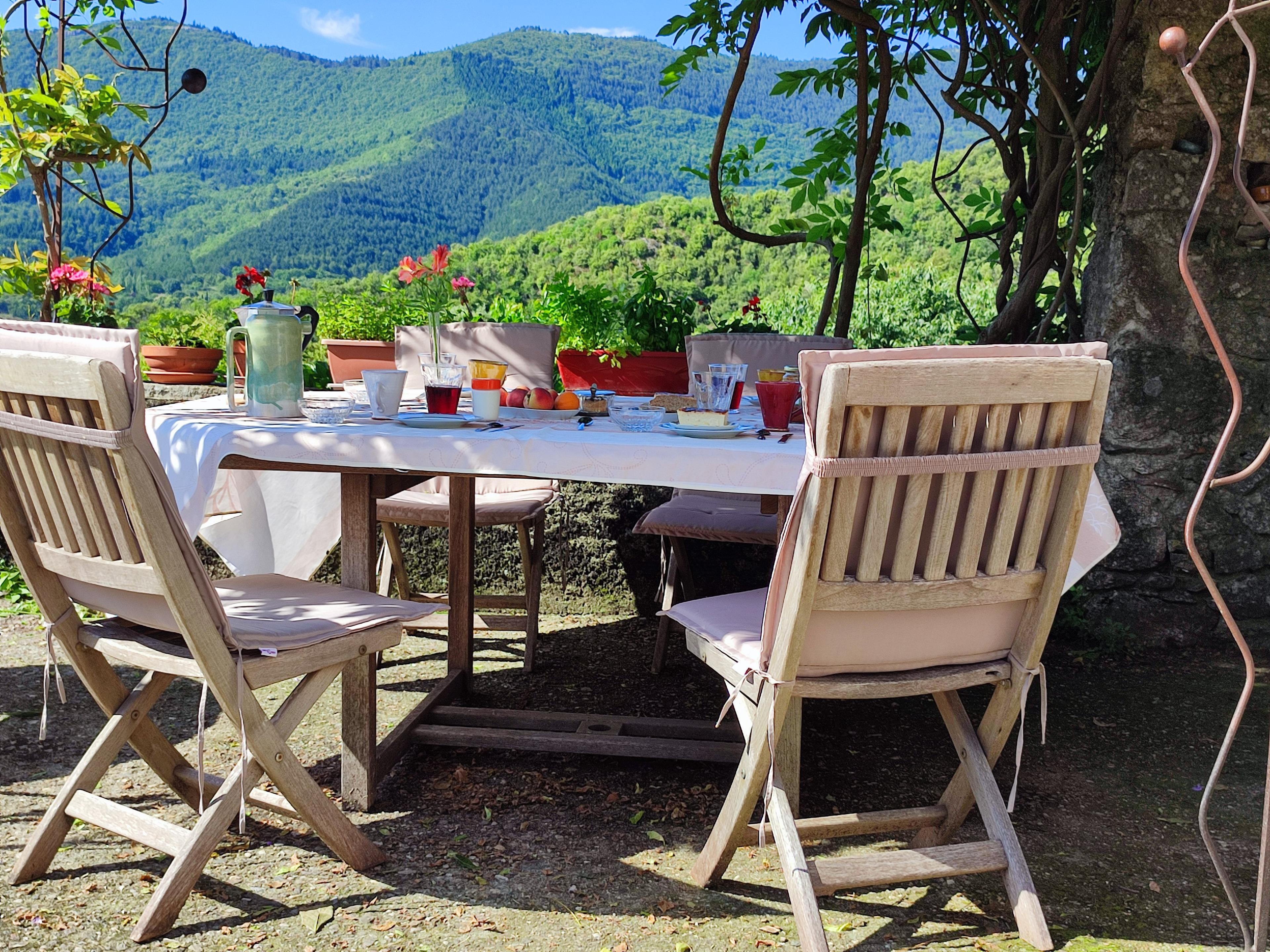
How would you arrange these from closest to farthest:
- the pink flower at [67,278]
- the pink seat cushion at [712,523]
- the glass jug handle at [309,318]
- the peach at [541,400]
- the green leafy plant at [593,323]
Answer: the glass jug handle at [309,318] < the peach at [541,400] < the pink seat cushion at [712,523] < the green leafy plant at [593,323] < the pink flower at [67,278]

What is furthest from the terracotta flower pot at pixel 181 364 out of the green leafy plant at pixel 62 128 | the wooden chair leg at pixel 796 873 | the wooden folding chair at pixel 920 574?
the wooden chair leg at pixel 796 873

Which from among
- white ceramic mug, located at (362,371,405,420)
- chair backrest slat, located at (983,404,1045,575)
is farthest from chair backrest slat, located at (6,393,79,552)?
chair backrest slat, located at (983,404,1045,575)

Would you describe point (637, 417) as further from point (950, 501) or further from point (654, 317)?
point (654, 317)

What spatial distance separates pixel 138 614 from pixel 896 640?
1.22m

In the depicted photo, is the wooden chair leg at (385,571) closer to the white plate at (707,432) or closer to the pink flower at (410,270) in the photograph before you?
the pink flower at (410,270)

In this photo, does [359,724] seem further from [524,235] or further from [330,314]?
[524,235]

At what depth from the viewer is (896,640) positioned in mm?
1577

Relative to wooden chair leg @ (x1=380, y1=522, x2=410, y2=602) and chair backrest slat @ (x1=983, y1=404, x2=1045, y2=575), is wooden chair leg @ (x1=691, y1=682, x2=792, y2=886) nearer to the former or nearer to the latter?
chair backrest slat @ (x1=983, y1=404, x2=1045, y2=575)

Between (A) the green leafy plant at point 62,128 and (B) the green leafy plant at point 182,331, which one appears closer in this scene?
(A) the green leafy plant at point 62,128

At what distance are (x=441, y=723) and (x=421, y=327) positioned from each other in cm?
146

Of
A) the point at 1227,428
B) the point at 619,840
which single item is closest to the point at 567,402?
the point at 619,840

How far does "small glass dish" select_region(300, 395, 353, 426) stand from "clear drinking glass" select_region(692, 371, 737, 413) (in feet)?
2.40

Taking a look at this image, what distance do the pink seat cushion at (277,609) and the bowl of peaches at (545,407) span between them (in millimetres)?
485

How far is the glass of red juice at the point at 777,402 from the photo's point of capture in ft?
6.82
